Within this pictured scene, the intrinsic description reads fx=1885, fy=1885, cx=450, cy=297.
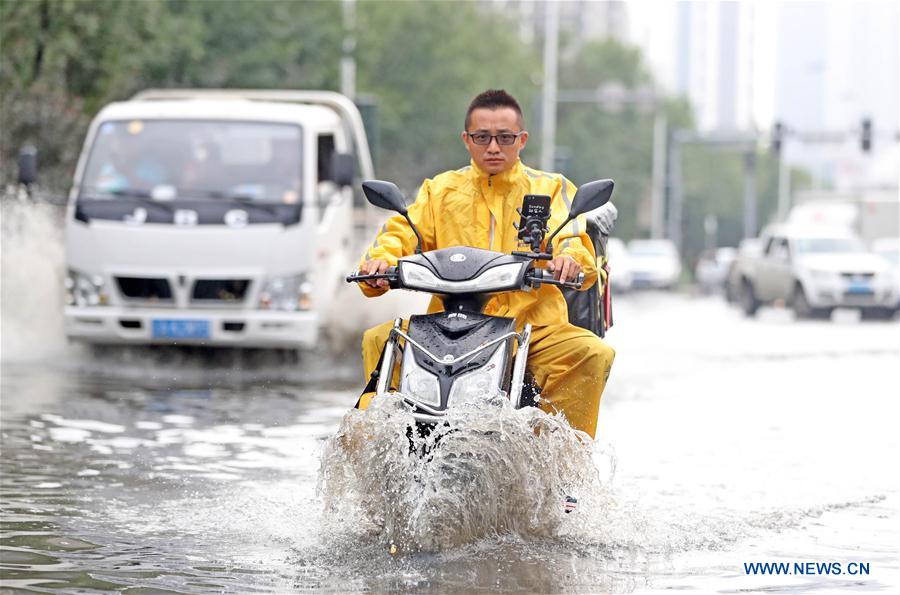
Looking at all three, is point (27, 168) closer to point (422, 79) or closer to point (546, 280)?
point (546, 280)

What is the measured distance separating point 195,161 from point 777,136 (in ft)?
142

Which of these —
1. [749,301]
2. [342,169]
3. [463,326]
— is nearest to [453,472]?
[463,326]

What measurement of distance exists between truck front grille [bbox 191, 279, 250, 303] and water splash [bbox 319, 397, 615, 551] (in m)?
8.57

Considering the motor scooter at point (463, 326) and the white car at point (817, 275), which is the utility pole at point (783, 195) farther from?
the motor scooter at point (463, 326)

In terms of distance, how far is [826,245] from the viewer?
3328 cm

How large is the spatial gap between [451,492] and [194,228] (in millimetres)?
9147

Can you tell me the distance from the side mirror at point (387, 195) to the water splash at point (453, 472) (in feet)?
2.41

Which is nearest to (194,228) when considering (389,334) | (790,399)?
(790,399)

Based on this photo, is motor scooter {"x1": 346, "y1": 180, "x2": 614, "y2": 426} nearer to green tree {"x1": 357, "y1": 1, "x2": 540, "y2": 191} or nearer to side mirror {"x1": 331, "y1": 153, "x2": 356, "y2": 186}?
side mirror {"x1": 331, "y1": 153, "x2": 356, "y2": 186}

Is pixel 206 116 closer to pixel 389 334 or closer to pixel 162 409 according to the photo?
pixel 162 409

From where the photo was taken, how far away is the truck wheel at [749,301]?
113 feet

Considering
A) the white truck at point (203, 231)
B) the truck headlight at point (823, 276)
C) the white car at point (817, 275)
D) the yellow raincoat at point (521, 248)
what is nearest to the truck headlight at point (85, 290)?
the white truck at point (203, 231)

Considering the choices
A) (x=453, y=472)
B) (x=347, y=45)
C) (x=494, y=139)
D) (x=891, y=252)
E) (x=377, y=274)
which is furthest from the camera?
(x=347, y=45)

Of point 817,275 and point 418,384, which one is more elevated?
point 418,384
